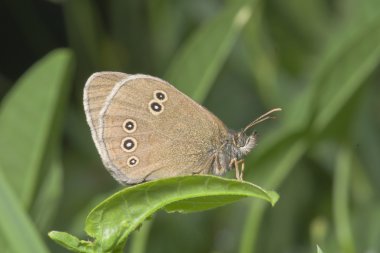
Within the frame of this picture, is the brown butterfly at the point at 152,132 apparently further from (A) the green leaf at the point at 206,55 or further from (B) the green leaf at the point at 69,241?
(B) the green leaf at the point at 69,241

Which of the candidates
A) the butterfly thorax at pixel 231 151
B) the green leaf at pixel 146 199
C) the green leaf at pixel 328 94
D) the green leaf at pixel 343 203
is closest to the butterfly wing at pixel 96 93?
the butterfly thorax at pixel 231 151

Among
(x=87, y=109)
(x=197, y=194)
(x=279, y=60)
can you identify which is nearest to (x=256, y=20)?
(x=279, y=60)

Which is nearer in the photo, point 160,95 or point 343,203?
point 160,95

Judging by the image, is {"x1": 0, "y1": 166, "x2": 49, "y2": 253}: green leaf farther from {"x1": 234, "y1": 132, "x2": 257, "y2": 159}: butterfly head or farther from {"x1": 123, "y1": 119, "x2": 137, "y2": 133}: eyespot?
{"x1": 234, "y1": 132, "x2": 257, "y2": 159}: butterfly head

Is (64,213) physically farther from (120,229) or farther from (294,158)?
(120,229)

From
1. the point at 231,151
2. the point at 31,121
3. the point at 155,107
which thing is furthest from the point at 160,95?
the point at 31,121

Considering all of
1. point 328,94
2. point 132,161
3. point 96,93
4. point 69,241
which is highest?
point 328,94

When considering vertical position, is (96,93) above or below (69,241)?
above

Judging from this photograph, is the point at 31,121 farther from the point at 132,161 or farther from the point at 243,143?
the point at 243,143
